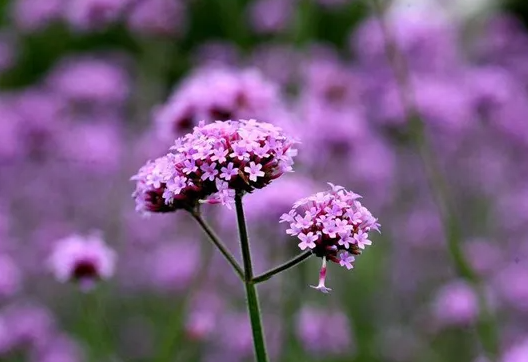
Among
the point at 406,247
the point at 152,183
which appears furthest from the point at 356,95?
the point at 152,183

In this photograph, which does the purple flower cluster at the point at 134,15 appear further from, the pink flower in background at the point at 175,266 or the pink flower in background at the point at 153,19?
the pink flower in background at the point at 175,266

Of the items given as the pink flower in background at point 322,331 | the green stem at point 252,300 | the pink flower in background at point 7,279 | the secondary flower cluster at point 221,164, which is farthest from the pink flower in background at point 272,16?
the green stem at point 252,300

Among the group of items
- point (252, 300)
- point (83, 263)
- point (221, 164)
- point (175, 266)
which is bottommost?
point (252, 300)

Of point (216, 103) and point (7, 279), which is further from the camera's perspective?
point (7, 279)

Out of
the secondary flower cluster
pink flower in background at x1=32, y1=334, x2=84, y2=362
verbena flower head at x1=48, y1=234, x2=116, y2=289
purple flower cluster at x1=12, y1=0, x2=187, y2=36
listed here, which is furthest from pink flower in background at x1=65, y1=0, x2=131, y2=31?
the secondary flower cluster

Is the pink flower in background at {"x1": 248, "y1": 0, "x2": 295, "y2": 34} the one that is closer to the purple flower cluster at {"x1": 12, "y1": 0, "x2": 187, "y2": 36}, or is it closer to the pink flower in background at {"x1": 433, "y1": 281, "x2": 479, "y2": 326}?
the purple flower cluster at {"x1": 12, "y1": 0, "x2": 187, "y2": 36}

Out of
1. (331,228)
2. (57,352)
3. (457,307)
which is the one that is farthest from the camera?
(57,352)

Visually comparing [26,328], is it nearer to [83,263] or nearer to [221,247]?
[83,263]

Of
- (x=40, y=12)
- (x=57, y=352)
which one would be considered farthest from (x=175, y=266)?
(x=40, y=12)
